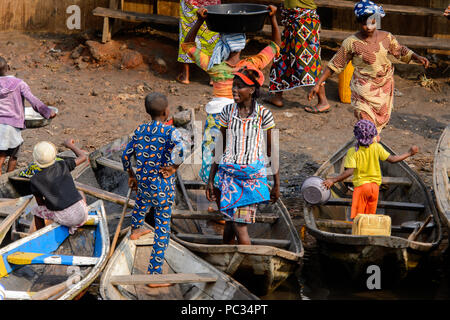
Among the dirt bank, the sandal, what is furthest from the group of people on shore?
the sandal

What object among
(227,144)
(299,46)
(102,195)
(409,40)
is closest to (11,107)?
(102,195)

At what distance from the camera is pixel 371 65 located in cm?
677

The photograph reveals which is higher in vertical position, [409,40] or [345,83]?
[409,40]

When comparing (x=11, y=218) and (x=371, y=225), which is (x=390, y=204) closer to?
(x=371, y=225)

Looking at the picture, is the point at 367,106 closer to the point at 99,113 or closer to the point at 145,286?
the point at 145,286

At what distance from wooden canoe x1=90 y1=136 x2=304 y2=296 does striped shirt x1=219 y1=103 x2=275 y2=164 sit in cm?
70

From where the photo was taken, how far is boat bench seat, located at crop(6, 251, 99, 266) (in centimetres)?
520

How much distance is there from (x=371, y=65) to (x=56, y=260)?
3.55 meters

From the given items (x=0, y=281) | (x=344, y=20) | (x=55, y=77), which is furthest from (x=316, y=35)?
(x=0, y=281)

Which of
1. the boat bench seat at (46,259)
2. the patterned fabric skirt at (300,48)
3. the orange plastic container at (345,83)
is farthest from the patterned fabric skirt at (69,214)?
the orange plastic container at (345,83)

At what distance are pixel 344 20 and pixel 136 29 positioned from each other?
3.53 m

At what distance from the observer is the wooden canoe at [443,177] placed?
5.79 metres

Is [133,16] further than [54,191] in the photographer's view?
Yes

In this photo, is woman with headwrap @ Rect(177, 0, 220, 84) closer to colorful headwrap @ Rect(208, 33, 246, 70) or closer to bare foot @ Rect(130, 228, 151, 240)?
colorful headwrap @ Rect(208, 33, 246, 70)
